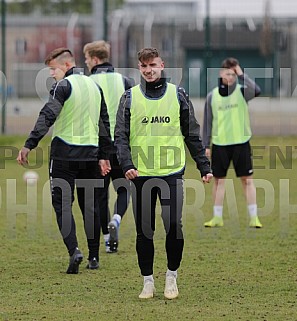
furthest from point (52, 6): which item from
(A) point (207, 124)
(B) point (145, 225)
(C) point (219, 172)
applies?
(B) point (145, 225)

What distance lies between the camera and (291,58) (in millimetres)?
23188

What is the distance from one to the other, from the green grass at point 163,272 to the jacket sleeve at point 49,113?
1246 mm

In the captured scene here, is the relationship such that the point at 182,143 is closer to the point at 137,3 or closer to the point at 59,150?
the point at 59,150

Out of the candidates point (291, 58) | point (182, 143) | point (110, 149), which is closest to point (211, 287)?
point (182, 143)

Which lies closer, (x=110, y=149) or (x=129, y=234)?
(x=110, y=149)

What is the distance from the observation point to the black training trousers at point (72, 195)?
8.13 metres

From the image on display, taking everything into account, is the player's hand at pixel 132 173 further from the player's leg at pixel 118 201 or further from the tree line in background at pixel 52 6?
the tree line in background at pixel 52 6

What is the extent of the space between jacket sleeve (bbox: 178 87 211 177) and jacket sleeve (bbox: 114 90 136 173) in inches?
16.8

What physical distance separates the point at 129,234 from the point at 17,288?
330 centimetres

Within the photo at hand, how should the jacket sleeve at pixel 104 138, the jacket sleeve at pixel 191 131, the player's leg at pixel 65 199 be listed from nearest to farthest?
the jacket sleeve at pixel 191 131
the player's leg at pixel 65 199
the jacket sleeve at pixel 104 138

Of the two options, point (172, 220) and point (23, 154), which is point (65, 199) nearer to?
point (23, 154)

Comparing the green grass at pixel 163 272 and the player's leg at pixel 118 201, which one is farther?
the player's leg at pixel 118 201

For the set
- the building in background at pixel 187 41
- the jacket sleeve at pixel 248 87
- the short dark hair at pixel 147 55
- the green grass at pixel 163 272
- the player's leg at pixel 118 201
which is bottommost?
the green grass at pixel 163 272

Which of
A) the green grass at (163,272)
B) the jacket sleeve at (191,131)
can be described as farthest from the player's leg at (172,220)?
the jacket sleeve at (191,131)
